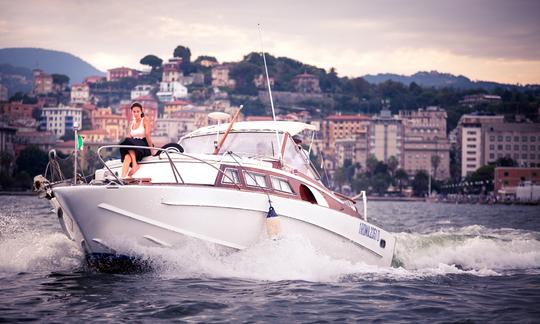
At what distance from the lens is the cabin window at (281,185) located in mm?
15250

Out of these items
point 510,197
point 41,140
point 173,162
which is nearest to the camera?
point 173,162

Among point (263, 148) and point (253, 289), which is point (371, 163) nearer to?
point (263, 148)

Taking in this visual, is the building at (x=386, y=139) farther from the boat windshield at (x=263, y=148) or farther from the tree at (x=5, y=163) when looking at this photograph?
the boat windshield at (x=263, y=148)

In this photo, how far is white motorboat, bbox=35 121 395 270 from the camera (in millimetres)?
13867

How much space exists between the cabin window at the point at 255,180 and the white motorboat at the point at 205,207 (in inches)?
0.7

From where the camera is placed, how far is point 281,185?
15383 millimetres

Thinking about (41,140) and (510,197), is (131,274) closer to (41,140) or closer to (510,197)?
(510,197)

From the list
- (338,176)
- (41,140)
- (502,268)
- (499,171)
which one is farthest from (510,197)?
(502,268)

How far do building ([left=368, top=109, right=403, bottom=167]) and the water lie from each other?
177m

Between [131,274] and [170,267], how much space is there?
76cm

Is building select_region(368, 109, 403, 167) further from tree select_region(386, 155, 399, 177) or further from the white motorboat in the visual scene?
the white motorboat

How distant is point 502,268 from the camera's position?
739 inches

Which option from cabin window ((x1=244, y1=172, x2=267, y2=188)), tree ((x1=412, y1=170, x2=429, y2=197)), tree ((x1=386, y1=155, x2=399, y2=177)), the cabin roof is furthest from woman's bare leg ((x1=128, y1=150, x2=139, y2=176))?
tree ((x1=386, y1=155, x2=399, y2=177))

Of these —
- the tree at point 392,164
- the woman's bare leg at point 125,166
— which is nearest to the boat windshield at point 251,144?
the woman's bare leg at point 125,166
